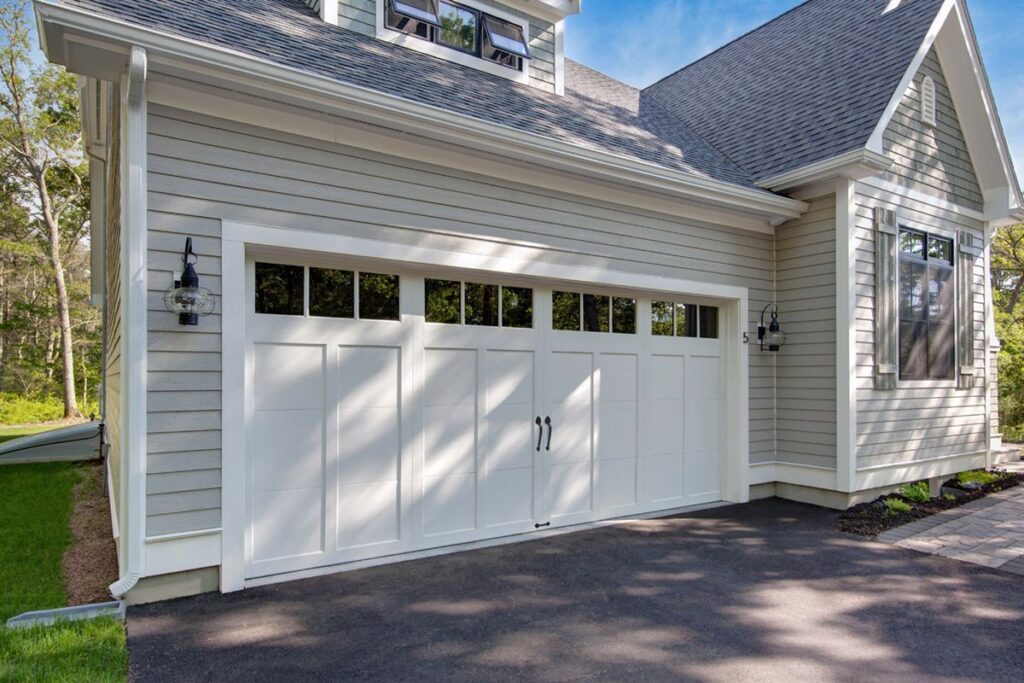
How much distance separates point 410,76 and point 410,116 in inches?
48.4

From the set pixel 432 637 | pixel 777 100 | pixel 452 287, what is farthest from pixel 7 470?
pixel 777 100

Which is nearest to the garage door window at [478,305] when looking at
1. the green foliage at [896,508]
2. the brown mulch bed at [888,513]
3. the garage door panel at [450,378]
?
the garage door panel at [450,378]

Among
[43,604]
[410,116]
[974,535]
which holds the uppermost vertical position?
[410,116]

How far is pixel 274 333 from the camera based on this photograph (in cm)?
396

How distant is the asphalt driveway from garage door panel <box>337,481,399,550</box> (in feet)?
0.88

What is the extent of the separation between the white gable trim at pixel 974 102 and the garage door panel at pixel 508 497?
5114mm

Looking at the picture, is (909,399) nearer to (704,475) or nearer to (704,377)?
(704,377)

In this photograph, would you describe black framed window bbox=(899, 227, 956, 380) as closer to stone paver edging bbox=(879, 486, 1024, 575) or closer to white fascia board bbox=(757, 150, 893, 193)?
white fascia board bbox=(757, 150, 893, 193)

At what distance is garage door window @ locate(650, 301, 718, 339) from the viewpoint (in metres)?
5.91

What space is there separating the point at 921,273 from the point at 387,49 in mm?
6192

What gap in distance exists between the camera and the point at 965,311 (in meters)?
7.34

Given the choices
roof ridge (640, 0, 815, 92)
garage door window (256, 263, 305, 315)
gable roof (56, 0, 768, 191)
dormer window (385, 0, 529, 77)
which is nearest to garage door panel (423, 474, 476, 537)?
garage door window (256, 263, 305, 315)

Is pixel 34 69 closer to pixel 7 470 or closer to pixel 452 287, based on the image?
pixel 7 470

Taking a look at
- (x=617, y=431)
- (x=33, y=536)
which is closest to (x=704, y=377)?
(x=617, y=431)
